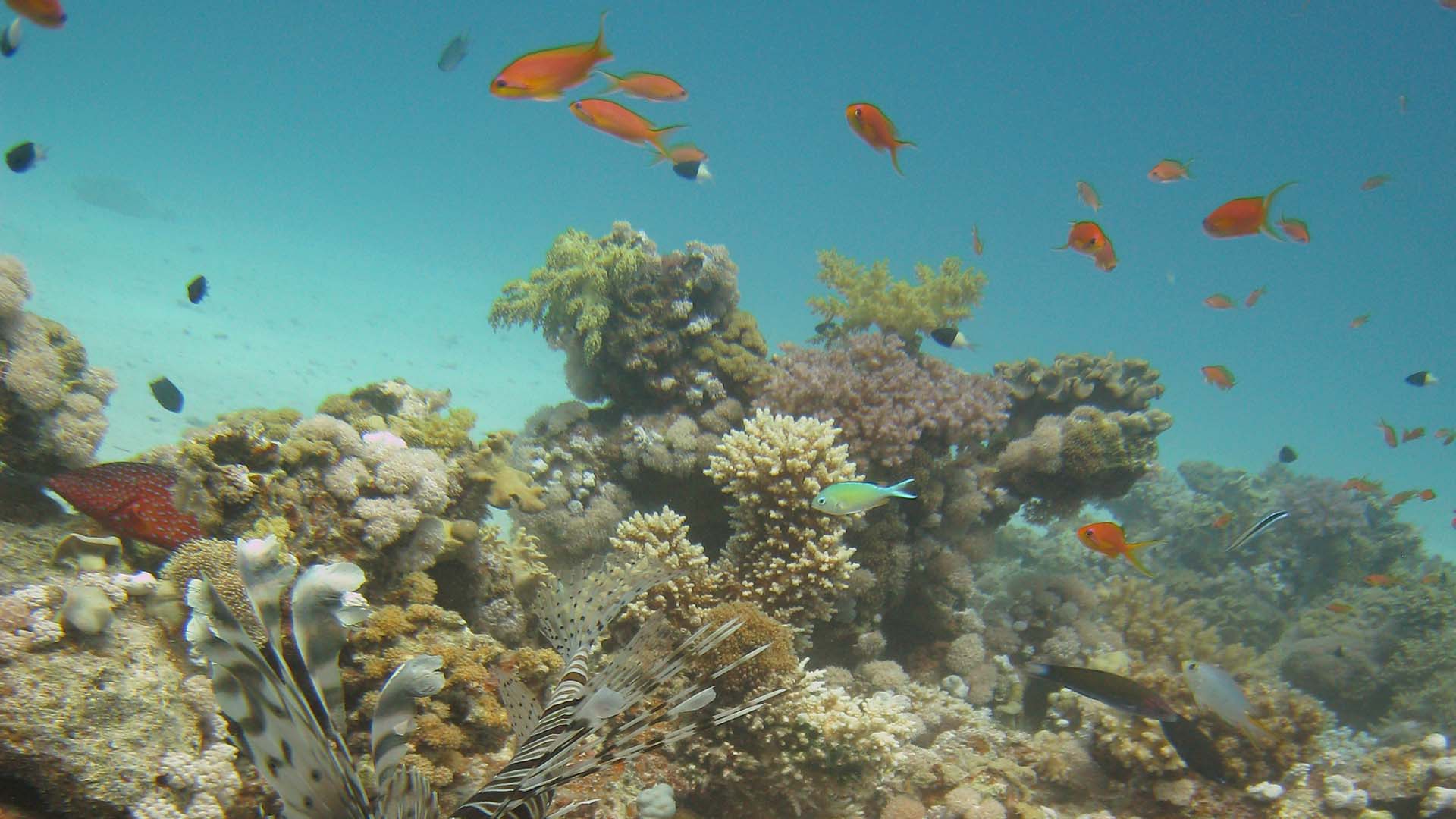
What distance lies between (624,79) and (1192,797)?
5900 millimetres

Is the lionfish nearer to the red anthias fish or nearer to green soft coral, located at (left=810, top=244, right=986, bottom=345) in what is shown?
the red anthias fish

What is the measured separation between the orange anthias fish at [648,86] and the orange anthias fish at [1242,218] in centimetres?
462

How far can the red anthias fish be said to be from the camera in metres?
2.79

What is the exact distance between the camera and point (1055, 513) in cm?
673

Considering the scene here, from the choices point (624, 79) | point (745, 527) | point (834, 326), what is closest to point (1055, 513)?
point (834, 326)

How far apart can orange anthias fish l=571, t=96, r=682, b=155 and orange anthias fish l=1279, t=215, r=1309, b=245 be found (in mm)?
7308

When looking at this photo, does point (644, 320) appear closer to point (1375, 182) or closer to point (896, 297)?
point (896, 297)

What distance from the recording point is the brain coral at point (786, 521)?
14.5ft

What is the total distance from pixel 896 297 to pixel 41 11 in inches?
305

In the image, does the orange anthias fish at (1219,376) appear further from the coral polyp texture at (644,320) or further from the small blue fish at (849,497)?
the small blue fish at (849,497)

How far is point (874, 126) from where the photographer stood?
480 centimetres

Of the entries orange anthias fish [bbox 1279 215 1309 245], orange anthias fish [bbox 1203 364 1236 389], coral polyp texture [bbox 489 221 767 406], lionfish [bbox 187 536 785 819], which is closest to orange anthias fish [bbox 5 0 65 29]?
coral polyp texture [bbox 489 221 767 406]

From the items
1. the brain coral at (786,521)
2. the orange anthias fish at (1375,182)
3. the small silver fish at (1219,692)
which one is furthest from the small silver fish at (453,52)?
the orange anthias fish at (1375,182)

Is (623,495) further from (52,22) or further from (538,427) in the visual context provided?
(52,22)
